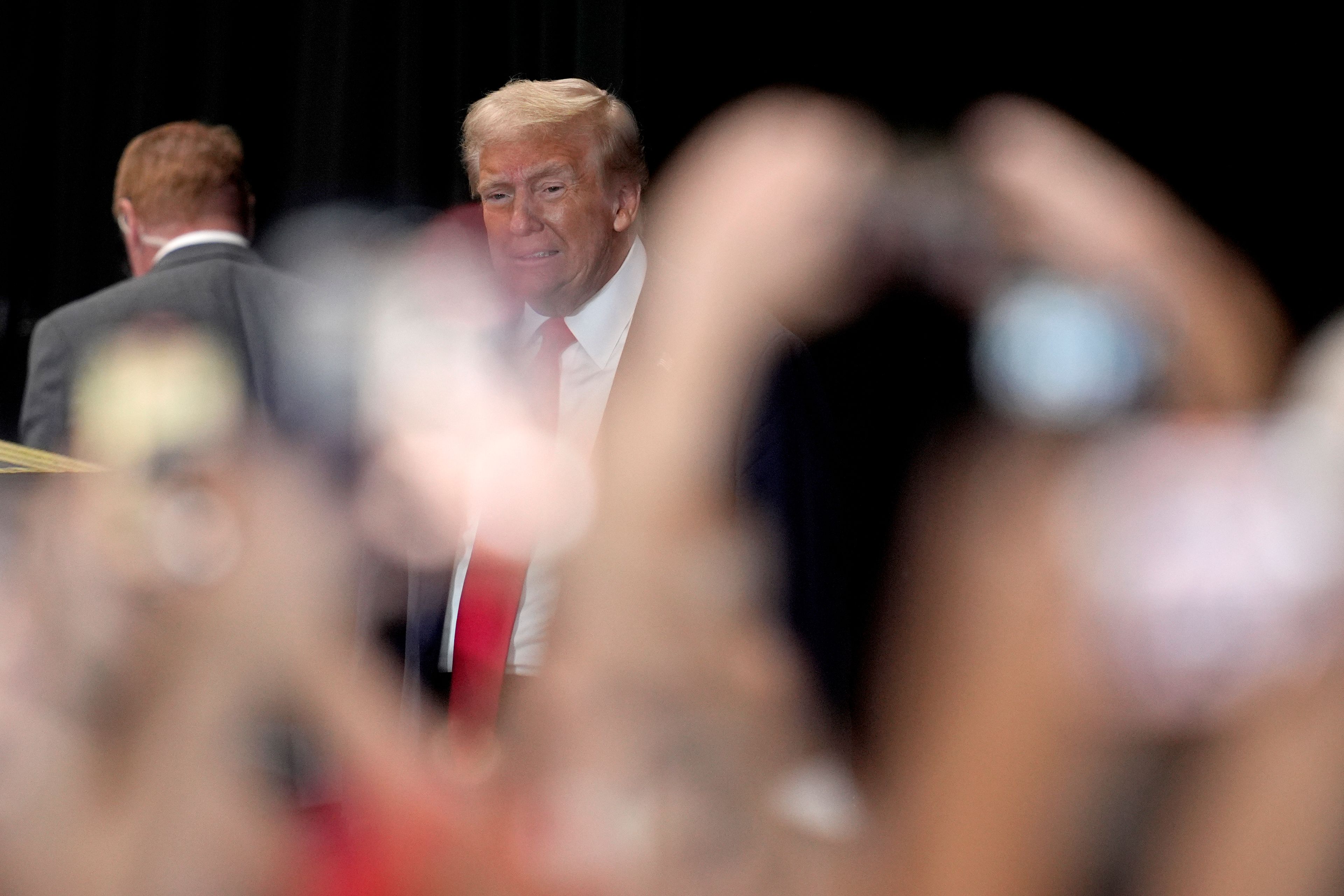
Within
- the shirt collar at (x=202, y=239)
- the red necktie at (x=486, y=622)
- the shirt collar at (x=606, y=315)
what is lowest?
the red necktie at (x=486, y=622)

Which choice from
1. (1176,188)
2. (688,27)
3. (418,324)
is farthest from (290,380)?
(1176,188)

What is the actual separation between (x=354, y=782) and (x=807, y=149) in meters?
0.19

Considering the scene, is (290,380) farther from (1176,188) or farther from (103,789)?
(103,789)

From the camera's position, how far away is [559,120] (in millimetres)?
1347

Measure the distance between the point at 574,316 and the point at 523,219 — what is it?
12 centimetres

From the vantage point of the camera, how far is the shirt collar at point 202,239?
1.75 m

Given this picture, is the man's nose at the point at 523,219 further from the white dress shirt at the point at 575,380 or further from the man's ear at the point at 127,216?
the man's ear at the point at 127,216

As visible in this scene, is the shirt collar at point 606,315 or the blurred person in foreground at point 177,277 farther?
the blurred person in foreground at point 177,277

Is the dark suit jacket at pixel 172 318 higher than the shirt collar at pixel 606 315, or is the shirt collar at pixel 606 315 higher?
the shirt collar at pixel 606 315

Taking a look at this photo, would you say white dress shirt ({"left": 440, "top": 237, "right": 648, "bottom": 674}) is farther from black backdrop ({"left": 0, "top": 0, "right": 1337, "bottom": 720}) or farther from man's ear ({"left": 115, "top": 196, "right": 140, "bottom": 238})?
man's ear ({"left": 115, "top": 196, "right": 140, "bottom": 238})

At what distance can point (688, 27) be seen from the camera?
6.44ft

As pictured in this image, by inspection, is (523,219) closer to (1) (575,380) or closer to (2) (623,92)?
(1) (575,380)

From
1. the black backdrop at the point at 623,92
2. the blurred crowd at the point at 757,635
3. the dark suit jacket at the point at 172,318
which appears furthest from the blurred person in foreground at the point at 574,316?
the blurred crowd at the point at 757,635

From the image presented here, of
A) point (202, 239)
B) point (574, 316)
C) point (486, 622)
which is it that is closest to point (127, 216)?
point (202, 239)
